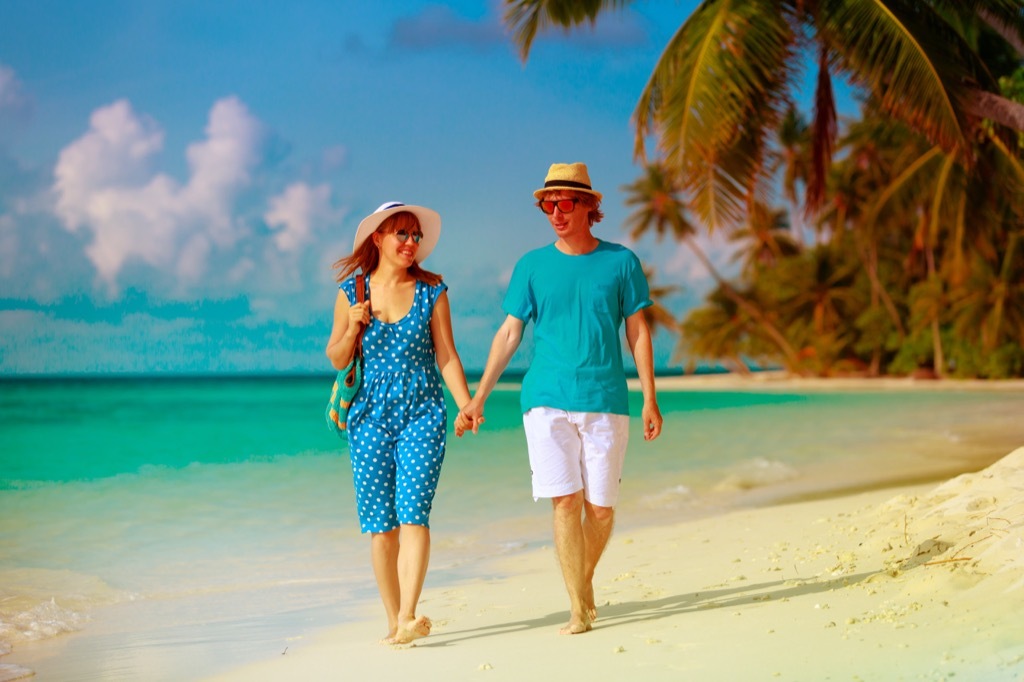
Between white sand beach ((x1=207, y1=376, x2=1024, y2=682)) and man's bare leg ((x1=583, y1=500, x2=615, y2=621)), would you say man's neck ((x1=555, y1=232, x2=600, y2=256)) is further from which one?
white sand beach ((x1=207, y1=376, x2=1024, y2=682))

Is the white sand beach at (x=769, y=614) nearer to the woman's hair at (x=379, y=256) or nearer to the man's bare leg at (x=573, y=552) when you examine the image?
the man's bare leg at (x=573, y=552)

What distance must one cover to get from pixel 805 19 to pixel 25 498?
34.2 feet

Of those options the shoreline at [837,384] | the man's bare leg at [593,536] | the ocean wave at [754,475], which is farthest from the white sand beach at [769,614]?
the shoreline at [837,384]

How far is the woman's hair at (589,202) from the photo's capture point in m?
4.33

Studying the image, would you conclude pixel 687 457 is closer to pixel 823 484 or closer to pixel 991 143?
pixel 823 484

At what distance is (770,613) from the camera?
4.27 meters

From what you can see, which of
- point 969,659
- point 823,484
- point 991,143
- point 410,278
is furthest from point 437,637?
point 991,143

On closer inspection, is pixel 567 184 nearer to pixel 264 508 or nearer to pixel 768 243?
pixel 264 508

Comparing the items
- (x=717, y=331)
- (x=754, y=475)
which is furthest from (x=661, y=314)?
(x=754, y=475)

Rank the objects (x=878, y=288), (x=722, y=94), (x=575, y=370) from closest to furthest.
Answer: (x=575, y=370) < (x=722, y=94) < (x=878, y=288)

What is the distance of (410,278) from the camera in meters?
4.37

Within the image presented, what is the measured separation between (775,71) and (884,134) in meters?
14.0

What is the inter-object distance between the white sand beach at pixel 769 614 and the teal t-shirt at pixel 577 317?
2.99ft

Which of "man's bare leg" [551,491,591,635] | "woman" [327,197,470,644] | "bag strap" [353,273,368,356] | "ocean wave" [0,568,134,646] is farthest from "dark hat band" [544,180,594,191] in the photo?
"ocean wave" [0,568,134,646]
